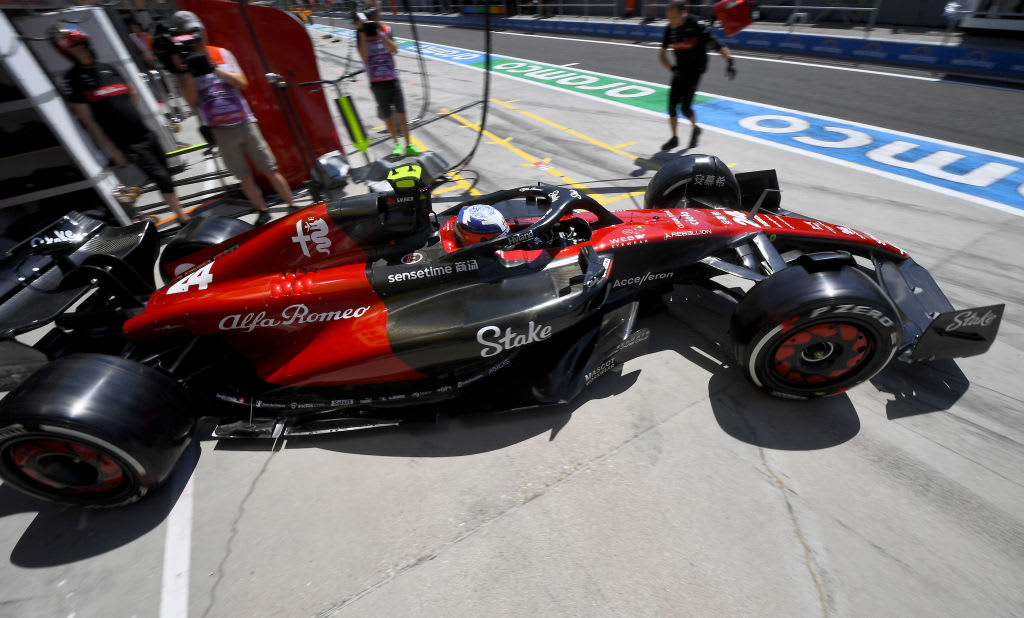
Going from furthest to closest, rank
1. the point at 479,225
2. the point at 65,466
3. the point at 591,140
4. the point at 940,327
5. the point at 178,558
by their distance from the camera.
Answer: the point at 591,140
the point at 479,225
the point at 940,327
the point at 65,466
the point at 178,558

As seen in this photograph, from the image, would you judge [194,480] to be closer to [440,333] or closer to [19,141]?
[440,333]

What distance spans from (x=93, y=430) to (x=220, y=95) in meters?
4.03

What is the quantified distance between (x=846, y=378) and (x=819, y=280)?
75 centimetres

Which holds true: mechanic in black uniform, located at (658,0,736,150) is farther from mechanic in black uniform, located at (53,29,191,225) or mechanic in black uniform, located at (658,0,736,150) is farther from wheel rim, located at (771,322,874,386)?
mechanic in black uniform, located at (53,29,191,225)

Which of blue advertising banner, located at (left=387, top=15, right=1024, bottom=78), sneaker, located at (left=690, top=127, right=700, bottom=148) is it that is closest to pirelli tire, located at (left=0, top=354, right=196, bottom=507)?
sneaker, located at (left=690, top=127, right=700, bottom=148)

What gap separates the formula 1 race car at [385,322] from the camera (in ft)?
8.74

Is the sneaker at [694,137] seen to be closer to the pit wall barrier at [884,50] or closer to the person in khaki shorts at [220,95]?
the pit wall barrier at [884,50]

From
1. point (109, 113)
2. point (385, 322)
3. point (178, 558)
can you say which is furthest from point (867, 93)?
point (109, 113)

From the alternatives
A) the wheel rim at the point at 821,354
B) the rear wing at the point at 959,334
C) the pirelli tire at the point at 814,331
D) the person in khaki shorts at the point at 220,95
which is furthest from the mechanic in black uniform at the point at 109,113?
the rear wing at the point at 959,334

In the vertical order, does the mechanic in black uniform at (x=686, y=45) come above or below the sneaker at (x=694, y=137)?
above

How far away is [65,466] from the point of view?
269 centimetres

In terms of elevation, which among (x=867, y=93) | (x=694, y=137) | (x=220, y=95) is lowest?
(x=867, y=93)

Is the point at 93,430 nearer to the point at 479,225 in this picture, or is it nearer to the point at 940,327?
the point at 479,225

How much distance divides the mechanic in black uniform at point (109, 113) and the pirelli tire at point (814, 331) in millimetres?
6446
